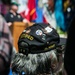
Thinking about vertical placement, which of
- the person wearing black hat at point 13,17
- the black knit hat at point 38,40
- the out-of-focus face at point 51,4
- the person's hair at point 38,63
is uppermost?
the out-of-focus face at point 51,4

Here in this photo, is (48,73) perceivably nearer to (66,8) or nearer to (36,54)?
(36,54)

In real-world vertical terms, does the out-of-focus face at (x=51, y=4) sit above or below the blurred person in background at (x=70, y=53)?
above

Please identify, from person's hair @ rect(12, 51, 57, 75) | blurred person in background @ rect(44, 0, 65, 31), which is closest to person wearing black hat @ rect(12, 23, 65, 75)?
Result: person's hair @ rect(12, 51, 57, 75)

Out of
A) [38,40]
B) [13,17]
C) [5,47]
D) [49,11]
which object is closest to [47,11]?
[49,11]

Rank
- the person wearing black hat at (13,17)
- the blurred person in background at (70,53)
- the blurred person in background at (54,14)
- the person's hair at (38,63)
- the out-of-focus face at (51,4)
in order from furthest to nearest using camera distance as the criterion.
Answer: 1. the out-of-focus face at (51,4)
2. the blurred person in background at (54,14)
3. the person wearing black hat at (13,17)
4. the person's hair at (38,63)
5. the blurred person in background at (70,53)

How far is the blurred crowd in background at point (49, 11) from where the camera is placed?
27.3 ft

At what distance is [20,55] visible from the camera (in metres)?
2.15

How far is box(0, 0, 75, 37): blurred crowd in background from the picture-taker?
27.3 feet

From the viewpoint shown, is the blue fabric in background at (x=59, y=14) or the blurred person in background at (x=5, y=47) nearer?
the blurred person in background at (x=5, y=47)

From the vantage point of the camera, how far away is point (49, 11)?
336 inches

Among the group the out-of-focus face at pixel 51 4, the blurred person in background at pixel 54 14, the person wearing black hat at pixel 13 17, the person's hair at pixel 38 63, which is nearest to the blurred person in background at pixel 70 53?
the person's hair at pixel 38 63

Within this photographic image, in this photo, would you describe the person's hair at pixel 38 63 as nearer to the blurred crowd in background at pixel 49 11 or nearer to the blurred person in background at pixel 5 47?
the blurred person in background at pixel 5 47

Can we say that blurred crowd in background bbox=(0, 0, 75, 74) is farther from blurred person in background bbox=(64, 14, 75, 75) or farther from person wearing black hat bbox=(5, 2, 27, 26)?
blurred person in background bbox=(64, 14, 75, 75)

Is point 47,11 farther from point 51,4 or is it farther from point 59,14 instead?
point 59,14
